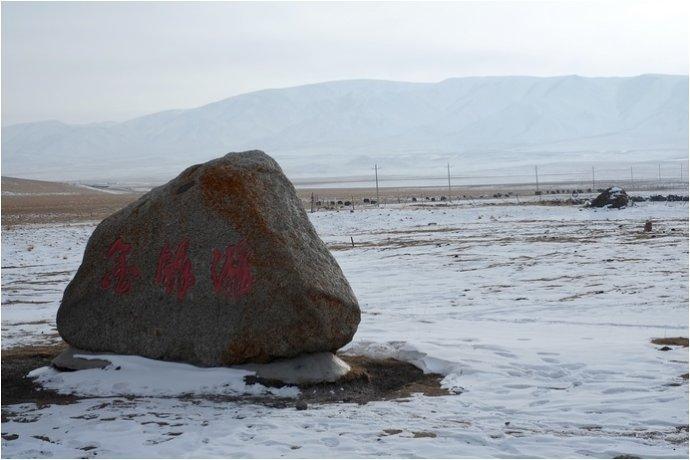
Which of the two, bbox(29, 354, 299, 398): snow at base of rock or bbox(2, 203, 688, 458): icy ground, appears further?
bbox(29, 354, 299, 398): snow at base of rock

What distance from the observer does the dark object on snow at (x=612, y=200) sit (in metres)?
35.5

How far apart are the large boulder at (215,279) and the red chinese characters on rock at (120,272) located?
14mm

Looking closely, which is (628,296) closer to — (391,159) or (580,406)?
(580,406)

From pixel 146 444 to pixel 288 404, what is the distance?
1.90 meters

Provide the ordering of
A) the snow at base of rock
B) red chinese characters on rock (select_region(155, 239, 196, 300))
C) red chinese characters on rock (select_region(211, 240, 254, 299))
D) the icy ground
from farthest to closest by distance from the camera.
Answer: red chinese characters on rock (select_region(155, 239, 196, 300)) → red chinese characters on rock (select_region(211, 240, 254, 299)) → the snow at base of rock → the icy ground

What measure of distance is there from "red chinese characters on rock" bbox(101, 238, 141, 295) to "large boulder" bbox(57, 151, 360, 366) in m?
0.01

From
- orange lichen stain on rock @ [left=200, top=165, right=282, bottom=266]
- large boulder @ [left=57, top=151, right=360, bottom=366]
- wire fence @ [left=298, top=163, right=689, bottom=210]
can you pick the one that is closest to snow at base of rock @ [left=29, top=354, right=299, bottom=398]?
large boulder @ [left=57, top=151, right=360, bottom=366]

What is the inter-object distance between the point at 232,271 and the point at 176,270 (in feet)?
2.57

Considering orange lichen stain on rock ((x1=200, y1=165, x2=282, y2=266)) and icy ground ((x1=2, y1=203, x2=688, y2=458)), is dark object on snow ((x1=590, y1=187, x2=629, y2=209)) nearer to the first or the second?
icy ground ((x1=2, y1=203, x2=688, y2=458))

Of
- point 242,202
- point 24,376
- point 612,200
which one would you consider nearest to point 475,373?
point 242,202

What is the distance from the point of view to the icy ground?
734 cm

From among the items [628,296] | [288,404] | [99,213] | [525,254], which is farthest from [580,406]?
[99,213]

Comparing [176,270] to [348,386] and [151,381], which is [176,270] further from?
[348,386]

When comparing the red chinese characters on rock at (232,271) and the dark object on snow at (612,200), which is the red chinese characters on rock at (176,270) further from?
the dark object on snow at (612,200)
